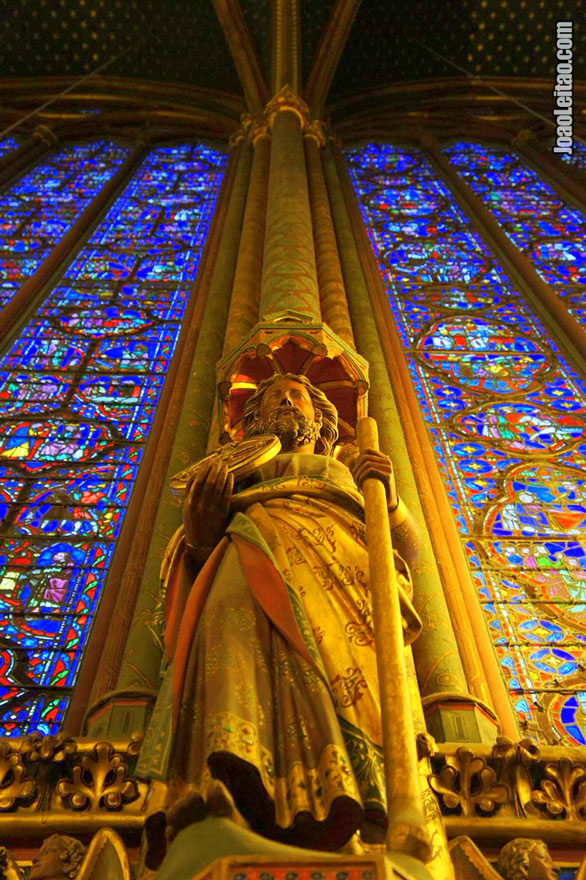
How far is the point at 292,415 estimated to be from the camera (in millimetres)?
3967

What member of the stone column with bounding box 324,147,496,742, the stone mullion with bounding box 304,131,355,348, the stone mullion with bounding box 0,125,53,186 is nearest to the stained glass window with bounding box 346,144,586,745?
the stone column with bounding box 324,147,496,742

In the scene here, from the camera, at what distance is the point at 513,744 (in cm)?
308

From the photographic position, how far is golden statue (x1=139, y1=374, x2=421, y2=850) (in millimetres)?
2191

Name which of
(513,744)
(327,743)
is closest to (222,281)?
(513,744)

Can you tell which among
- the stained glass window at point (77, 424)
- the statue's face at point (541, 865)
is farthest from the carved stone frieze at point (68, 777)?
the statue's face at point (541, 865)

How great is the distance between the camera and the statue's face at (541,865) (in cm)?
268

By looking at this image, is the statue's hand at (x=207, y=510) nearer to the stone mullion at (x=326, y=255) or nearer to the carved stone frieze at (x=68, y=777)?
the carved stone frieze at (x=68, y=777)

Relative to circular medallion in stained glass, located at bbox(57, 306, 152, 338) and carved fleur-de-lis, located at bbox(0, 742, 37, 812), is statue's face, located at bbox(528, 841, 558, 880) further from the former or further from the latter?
circular medallion in stained glass, located at bbox(57, 306, 152, 338)

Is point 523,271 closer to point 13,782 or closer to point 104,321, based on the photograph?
point 104,321

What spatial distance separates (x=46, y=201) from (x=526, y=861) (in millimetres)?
9295

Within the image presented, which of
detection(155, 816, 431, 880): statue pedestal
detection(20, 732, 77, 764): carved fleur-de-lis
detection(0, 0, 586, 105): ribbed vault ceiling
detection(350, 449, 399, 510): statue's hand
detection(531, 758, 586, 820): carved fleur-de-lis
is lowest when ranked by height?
detection(155, 816, 431, 880): statue pedestal

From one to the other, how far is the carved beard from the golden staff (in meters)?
1.03

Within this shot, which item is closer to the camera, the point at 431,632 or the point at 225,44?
the point at 431,632

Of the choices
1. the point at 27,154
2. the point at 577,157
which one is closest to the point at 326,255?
the point at 577,157
